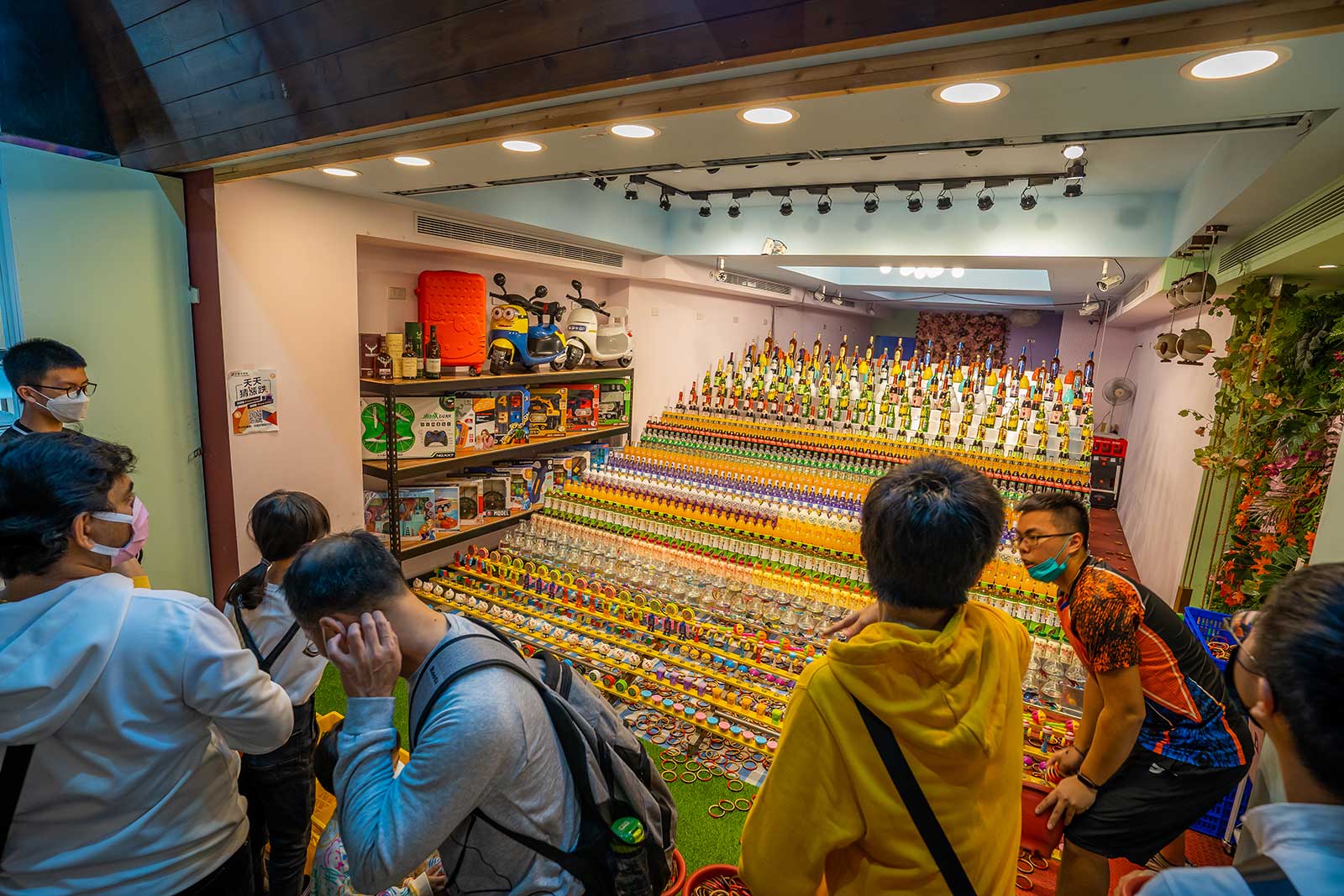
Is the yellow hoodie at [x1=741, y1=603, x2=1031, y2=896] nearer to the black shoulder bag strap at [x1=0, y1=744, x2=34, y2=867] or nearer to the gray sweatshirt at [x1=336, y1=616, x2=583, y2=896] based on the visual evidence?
the gray sweatshirt at [x1=336, y1=616, x2=583, y2=896]

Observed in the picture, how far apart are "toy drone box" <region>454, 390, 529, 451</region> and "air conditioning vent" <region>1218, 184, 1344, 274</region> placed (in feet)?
15.6

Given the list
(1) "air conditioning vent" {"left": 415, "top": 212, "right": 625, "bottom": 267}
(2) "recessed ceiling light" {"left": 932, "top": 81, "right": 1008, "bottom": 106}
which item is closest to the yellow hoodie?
(2) "recessed ceiling light" {"left": 932, "top": 81, "right": 1008, "bottom": 106}

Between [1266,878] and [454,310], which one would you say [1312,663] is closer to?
[1266,878]

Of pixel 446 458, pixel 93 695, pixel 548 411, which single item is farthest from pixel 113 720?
pixel 548 411

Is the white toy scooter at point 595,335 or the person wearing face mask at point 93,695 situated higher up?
the white toy scooter at point 595,335

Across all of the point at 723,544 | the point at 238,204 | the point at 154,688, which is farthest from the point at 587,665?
the point at 238,204

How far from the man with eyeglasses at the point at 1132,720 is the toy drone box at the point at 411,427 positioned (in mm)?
3933

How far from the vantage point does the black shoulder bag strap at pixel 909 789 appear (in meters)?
1.09

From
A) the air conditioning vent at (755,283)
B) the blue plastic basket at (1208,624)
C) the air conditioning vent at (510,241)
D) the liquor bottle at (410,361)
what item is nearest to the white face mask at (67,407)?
the liquor bottle at (410,361)

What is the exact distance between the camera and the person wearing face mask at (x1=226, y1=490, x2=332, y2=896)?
180 centimetres

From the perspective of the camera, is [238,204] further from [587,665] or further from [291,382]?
[587,665]

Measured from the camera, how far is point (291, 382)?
3773 millimetres

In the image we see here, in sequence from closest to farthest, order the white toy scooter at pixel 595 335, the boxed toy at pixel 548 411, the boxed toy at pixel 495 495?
the boxed toy at pixel 495 495 → the boxed toy at pixel 548 411 → the white toy scooter at pixel 595 335

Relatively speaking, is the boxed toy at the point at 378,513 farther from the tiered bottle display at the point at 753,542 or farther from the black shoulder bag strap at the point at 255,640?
the black shoulder bag strap at the point at 255,640
